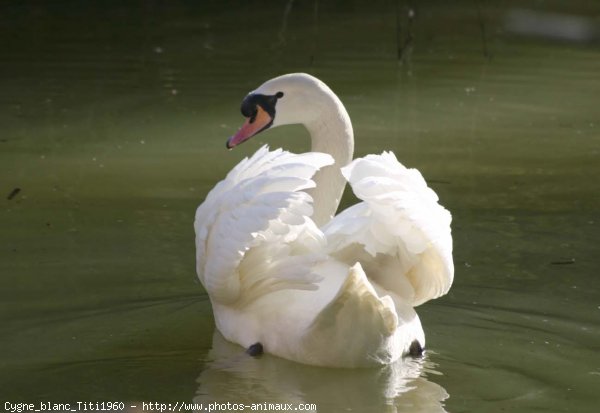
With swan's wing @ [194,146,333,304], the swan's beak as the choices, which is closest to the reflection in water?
swan's wing @ [194,146,333,304]

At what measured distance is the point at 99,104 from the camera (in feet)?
30.1

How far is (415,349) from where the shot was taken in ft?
14.8

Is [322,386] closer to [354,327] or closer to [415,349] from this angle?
[354,327]

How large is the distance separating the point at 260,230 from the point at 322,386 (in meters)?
0.53

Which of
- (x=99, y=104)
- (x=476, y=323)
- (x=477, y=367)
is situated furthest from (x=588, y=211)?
(x=99, y=104)

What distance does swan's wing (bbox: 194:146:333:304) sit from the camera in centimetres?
423

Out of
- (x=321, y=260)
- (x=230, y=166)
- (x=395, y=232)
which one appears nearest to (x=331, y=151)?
(x=321, y=260)

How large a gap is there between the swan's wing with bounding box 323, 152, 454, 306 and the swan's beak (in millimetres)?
657

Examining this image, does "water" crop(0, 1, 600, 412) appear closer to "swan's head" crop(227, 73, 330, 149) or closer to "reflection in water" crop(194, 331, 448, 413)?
"reflection in water" crop(194, 331, 448, 413)

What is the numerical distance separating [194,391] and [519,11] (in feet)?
33.4

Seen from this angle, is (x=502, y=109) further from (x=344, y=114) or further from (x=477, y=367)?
(x=477, y=367)

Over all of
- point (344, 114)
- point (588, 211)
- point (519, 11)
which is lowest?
point (519, 11)

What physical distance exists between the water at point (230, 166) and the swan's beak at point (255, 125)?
0.64 meters

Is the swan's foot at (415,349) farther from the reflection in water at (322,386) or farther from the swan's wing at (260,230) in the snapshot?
the swan's wing at (260,230)
